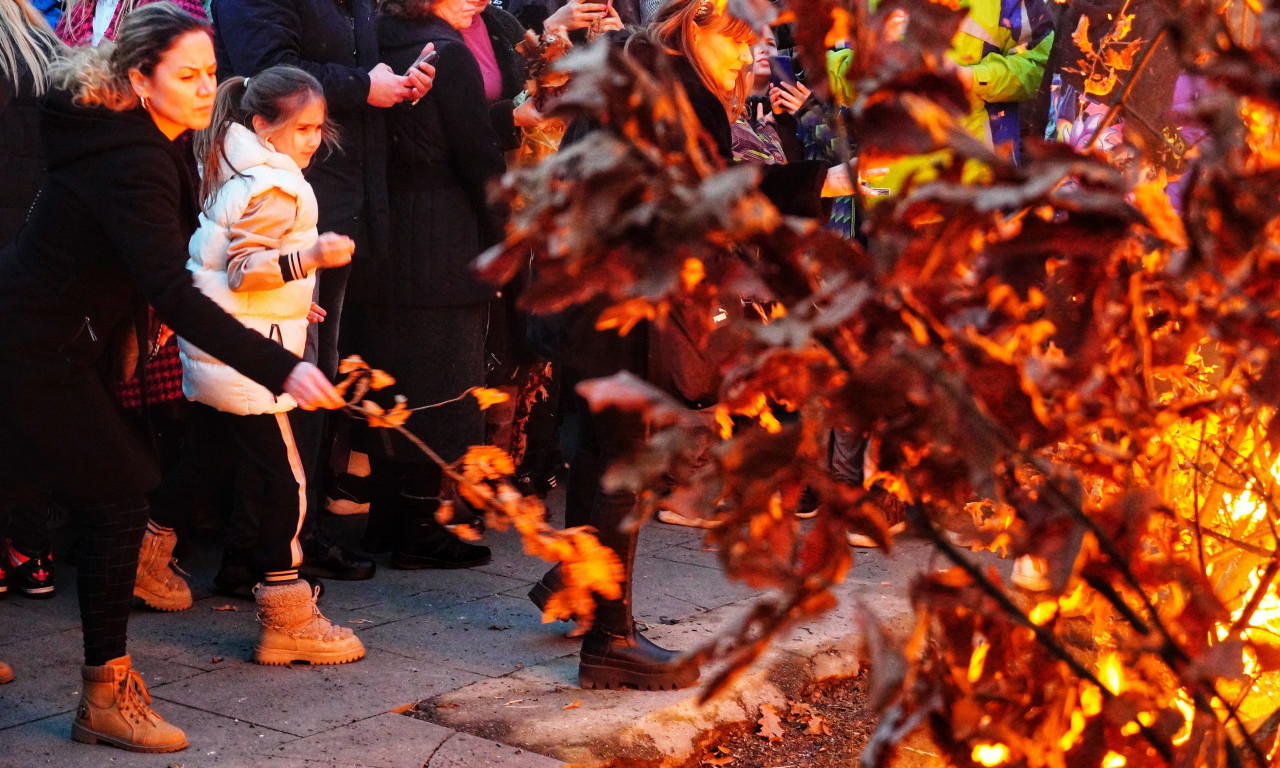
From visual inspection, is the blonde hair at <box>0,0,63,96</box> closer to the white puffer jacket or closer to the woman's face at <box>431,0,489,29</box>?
the white puffer jacket

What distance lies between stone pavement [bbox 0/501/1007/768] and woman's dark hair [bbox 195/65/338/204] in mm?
1421

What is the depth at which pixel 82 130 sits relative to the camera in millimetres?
3646

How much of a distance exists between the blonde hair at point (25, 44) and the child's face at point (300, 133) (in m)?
0.81

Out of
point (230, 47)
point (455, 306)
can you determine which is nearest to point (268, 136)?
point (230, 47)

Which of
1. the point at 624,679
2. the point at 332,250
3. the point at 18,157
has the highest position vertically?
the point at 18,157

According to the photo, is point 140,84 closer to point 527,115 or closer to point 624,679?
point 624,679

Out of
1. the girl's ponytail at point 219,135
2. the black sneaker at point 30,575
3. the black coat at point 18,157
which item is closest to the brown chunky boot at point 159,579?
the black sneaker at point 30,575

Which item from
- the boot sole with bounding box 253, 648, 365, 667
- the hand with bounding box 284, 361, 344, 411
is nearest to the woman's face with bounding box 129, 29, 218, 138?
the hand with bounding box 284, 361, 344, 411

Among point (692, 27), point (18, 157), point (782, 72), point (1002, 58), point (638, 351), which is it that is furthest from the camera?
point (782, 72)

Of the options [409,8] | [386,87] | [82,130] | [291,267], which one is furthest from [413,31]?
[82,130]

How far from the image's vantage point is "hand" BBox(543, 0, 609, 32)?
5.86m

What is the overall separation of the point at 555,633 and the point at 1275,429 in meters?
3.43

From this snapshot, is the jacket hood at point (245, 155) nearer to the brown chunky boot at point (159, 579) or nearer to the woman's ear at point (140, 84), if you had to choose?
the woman's ear at point (140, 84)

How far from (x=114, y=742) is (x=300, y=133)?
6.53 ft
